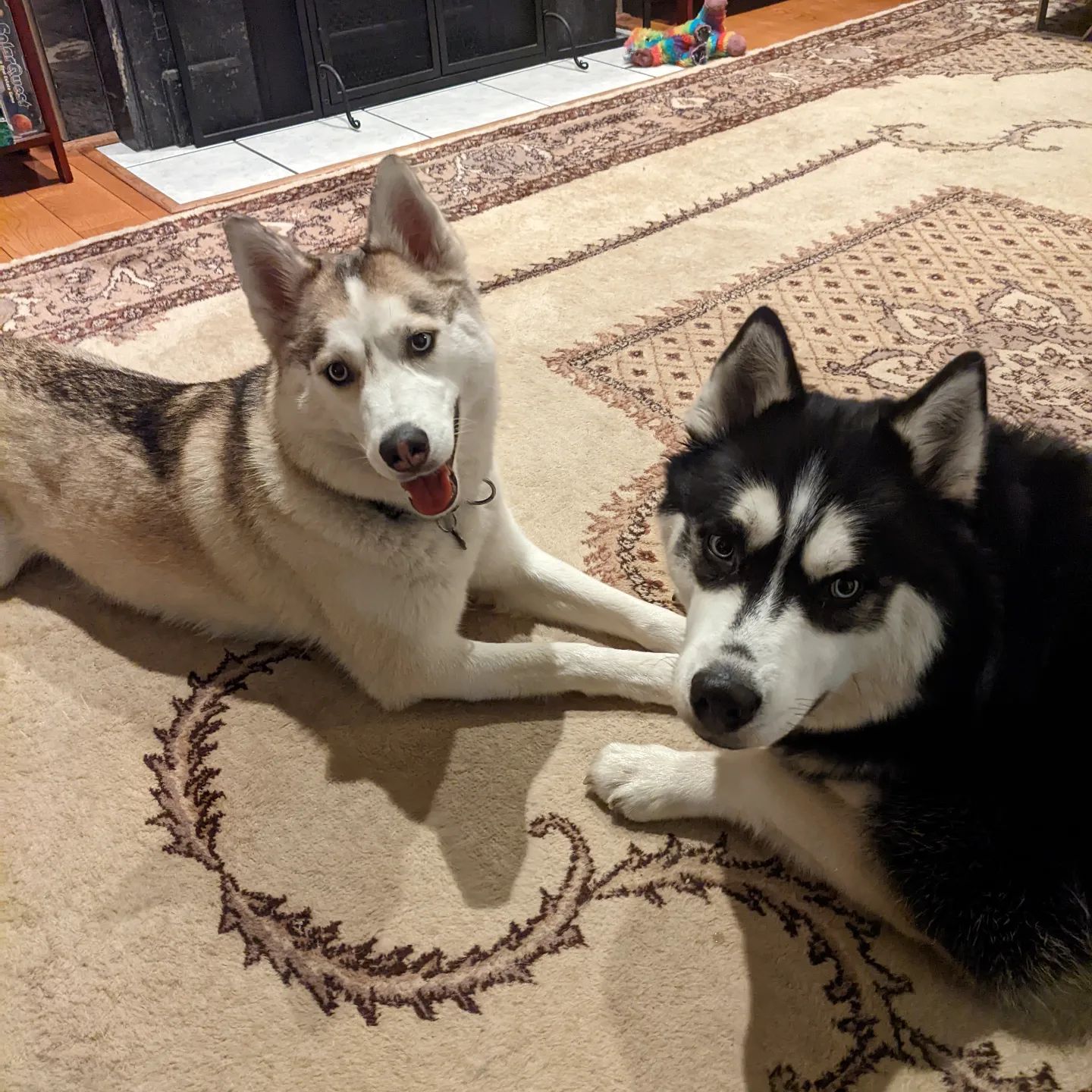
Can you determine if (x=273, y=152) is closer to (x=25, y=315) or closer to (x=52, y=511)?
(x=25, y=315)

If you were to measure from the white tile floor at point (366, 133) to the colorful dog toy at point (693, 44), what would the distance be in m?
0.09

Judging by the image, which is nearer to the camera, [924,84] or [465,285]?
[465,285]

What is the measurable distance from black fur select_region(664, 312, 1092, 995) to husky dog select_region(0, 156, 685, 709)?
0.58m

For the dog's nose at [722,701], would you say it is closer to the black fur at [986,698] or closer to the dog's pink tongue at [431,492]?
the black fur at [986,698]

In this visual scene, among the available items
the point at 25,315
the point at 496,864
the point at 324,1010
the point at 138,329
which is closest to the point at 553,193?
the point at 138,329

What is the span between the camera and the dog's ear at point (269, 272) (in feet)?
5.40

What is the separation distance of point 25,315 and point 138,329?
45cm

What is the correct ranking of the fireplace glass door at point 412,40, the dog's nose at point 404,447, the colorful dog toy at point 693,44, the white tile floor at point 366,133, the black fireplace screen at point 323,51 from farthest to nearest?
the colorful dog toy at point 693,44 < the fireplace glass door at point 412,40 < the black fireplace screen at point 323,51 < the white tile floor at point 366,133 < the dog's nose at point 404,447

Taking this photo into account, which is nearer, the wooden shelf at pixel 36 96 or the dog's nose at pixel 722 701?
the dog's nose at pixel 722 701

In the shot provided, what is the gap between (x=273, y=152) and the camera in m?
4.57

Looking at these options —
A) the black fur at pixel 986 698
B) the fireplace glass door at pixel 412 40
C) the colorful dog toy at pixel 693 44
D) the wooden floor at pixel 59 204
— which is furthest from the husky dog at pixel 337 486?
the colorful dog toy at pixel 693 44

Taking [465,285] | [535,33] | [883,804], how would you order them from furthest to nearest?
[535,33] → [465,285] → [883,804]

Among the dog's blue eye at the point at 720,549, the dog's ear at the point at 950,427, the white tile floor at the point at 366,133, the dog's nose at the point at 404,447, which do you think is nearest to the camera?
the dog's ear at the point at 950,427

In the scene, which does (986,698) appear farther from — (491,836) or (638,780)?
(491,836)
